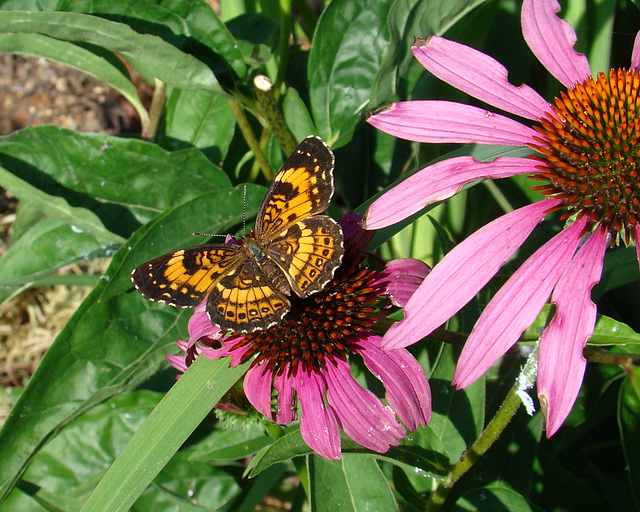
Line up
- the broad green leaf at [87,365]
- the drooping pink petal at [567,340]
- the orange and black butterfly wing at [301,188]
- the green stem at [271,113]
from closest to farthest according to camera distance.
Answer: the drooping pink petal at [567,340]
the orange and black butterfly wing at [301,188]
the broad green leaf at [87,365]
the green stem at [271,113]

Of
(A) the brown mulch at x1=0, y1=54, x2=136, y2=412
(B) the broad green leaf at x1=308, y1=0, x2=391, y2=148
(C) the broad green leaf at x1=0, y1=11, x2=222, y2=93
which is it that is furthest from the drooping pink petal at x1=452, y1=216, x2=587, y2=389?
(A) the brown mulch at x1=0, y1=54, x2=136, y2=412

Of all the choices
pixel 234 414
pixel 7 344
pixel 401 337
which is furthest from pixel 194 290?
pixel 7 344

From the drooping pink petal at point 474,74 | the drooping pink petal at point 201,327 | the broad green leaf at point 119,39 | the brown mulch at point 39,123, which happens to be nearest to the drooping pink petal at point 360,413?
the drooping pink petal at point 201,327

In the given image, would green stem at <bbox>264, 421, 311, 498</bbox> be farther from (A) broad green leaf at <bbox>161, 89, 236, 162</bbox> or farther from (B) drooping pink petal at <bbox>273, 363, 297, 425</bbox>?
(A) broad green leaf at <bbox>161, 89, 236, 162</bbox>

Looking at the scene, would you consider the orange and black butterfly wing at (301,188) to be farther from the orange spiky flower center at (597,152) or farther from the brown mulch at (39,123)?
the brown mulch at (39,123)

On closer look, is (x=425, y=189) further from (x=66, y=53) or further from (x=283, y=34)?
(x=66, y=53)

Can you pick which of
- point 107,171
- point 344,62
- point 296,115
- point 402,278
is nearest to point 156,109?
point 107,171
